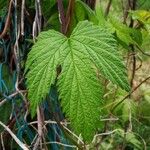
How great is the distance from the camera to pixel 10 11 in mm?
1080

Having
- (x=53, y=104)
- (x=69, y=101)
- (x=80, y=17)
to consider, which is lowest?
(x=53, y=104)

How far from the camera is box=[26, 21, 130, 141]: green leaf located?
0.78m

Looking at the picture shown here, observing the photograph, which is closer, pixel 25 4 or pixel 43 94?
pixel 43 94

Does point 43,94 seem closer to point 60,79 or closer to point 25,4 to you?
point 60,79

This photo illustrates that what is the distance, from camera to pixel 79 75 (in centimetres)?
79

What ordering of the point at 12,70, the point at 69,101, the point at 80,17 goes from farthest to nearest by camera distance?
the point at 12,70, the point at 80,17, the point at 69,101

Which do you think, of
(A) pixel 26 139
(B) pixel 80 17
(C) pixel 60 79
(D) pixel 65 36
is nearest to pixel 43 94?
(C) pixel 60 79

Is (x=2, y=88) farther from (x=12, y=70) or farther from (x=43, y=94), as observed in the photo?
(x=43, y=94)

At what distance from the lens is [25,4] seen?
112 cm

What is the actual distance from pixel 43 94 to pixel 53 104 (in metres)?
0.34

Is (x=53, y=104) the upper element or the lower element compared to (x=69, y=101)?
lower

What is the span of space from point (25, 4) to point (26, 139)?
363 mm

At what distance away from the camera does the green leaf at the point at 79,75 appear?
781 millimetres

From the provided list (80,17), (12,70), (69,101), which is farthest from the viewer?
(12,70)
